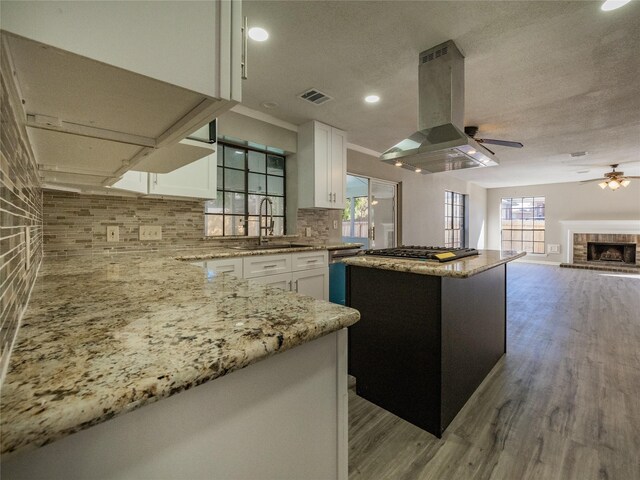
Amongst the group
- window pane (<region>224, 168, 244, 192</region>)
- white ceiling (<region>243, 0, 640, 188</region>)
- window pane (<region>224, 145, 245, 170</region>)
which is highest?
white ceiling (<region>243, 0, 640, 188</region>)

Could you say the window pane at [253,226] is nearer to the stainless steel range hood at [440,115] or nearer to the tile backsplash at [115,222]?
the tile backsplash at [115,222]

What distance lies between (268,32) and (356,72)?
78 centimetres

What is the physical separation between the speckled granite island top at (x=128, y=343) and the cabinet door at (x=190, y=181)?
1535 millimetres

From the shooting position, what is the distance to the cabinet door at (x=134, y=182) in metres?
1.96

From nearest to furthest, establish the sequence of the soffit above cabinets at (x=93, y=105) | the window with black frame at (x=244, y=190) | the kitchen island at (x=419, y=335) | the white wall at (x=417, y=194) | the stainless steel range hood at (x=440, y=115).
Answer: the soffit above cabinets at (x=93, y=105), the kitchen island at (x=419, y=335), the stainless steel range hood at (x=440, y=115), the window with black frame at (x=244, y=190), the white wall at (x=417, y=194)

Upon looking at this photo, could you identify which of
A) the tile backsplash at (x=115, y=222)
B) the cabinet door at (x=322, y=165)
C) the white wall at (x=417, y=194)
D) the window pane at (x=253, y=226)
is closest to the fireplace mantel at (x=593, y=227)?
the white wall at (x=417, y=194)

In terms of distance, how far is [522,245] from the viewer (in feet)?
31.1

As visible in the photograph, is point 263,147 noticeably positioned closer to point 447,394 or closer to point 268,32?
point 268,32

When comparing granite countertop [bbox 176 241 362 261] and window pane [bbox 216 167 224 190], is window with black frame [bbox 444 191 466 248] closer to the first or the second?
granite countertop [bbox 176 241 362 261]

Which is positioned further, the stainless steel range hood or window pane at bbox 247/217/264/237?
window pane at bbox 247/217/264/237

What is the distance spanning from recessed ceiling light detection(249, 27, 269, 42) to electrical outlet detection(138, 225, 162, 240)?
5.47 ft

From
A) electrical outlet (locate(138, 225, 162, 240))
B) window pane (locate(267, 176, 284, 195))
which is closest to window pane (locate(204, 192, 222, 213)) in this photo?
electrical outlet (locate(138, 225, 162, 240))

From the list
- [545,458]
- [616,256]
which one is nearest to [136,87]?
[545,458]

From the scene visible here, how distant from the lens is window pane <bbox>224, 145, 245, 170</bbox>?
127 inches
